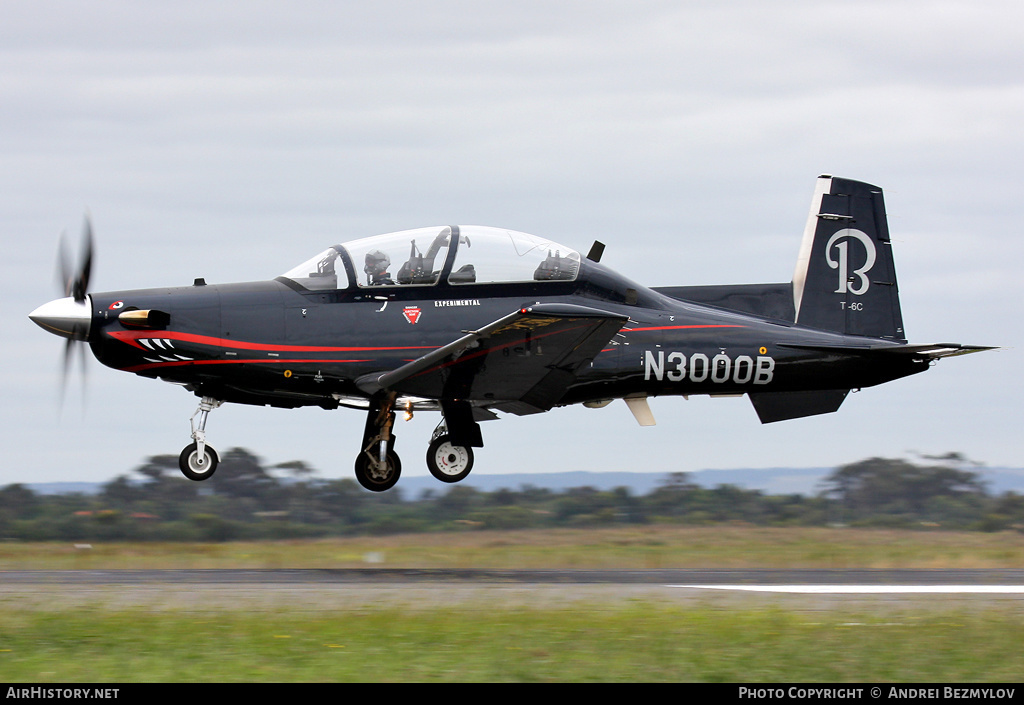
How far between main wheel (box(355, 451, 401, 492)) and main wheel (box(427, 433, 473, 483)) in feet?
2.55

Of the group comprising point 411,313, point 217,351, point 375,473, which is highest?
point 411,313

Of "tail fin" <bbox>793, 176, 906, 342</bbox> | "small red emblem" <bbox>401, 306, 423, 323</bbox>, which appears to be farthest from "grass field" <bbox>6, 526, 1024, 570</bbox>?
"tail fin" <bbox>793, 176, 906, 342</bbox>

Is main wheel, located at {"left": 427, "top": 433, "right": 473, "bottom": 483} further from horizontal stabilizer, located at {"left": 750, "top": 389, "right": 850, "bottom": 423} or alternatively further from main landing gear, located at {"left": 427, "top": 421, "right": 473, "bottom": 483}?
horizontal stabilizer, located at {"left": 750, "top": 389, "right": 850, "bottom": 423}

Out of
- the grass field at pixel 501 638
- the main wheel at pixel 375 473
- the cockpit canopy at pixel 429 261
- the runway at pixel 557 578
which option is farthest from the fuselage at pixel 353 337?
the grass field at pixel 501 638

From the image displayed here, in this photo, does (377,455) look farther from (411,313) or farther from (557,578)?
(557,578)

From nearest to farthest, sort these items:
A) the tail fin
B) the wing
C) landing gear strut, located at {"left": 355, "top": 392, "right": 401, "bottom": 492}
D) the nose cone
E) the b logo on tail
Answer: the wing < the nose cone < landing gear strut, located at {"left": 355, "top": 392, "right": 401, "bottom": 492} < the tail fin < the b logo on tail

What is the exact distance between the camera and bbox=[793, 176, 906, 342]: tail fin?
1603cm

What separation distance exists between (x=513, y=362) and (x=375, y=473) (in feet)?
8.63

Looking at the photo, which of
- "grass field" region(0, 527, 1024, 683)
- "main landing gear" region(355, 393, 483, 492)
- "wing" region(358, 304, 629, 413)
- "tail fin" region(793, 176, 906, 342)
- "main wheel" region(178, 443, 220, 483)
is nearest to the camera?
"grass field" region(0, 527, 1024, 683)

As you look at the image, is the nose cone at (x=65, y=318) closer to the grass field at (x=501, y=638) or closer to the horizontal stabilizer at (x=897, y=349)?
the grass field at (x=501, y=638)

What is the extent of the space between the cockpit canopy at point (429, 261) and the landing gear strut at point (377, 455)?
1.79 meters

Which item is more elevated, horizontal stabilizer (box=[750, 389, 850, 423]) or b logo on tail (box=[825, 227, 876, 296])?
b logo on tail (box=[825, 227, 876, 296])

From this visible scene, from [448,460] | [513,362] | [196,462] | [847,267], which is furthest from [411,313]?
→ [847,267]

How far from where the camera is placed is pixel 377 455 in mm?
14750
